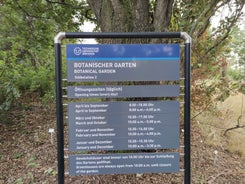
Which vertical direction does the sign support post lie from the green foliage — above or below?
below

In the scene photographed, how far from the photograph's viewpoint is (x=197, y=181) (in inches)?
120

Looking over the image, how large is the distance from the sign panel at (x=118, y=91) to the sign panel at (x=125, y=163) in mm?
538

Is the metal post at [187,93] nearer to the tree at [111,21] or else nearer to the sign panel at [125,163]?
the sign panel at [125,163]

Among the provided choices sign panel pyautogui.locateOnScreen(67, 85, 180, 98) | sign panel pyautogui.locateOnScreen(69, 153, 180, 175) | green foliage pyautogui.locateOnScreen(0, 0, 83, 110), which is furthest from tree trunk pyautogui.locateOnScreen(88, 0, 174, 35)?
green foliage pyautogui.locateOnScreen(0, 0, 83, 110)

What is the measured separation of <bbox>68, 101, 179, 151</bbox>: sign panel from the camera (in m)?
2.09

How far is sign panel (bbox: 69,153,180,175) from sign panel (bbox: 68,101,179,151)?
85mm

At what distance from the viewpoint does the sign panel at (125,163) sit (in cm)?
210

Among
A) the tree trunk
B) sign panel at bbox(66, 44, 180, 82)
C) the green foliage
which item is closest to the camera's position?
sign panel at bbox(66, 44, 180, 82)

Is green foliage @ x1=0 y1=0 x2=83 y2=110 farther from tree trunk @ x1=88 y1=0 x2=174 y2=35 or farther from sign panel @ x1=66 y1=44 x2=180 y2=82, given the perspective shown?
sign panel @ x1=66 y1=44 x2=180 y2=82

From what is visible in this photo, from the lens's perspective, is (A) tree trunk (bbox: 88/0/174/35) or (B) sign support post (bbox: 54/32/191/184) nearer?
(B) sign support post (bbox: 54/32/191/184)

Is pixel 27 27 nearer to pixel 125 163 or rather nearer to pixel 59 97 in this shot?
pixel 59 97

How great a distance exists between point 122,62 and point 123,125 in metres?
0.56

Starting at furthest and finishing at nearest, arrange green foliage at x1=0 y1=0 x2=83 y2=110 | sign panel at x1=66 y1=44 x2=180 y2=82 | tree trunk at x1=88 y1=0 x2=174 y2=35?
green foliage at x1=0 y1=0 x2=83 y2=110, tree trunk at x1=88 y1=0 x2=174 y2=35, sign panel at x1=66 y1=44 x2=180 y2=82

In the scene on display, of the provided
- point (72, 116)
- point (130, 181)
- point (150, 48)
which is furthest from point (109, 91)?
point (130, 181)
